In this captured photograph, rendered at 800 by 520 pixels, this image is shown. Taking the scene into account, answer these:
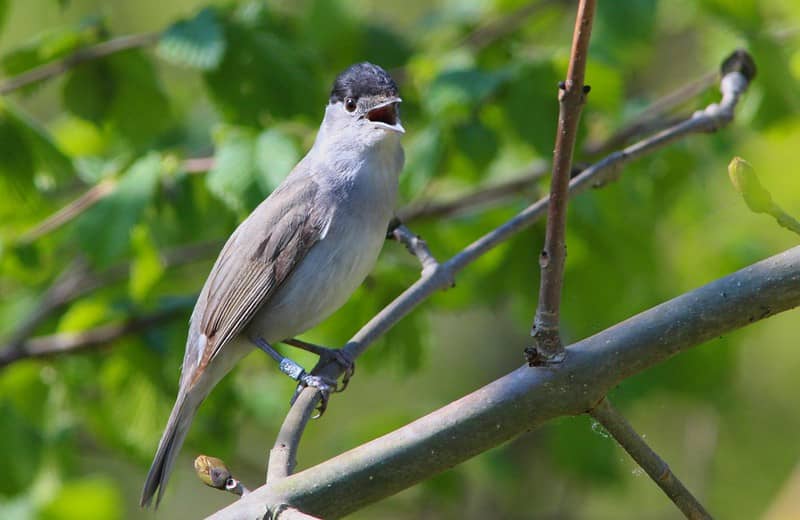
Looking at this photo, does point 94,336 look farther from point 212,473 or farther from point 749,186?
point 749,186

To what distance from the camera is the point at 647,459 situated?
1981mm

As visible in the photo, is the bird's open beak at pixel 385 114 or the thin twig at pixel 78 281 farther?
the thin twig at pixel 78 281

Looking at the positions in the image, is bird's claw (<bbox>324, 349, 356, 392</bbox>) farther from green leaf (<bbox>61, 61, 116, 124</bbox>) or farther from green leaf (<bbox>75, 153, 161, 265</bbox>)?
green leaf (<bbox>61, 61, 116, 124</bbox>)

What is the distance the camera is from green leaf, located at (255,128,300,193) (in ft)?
11.2

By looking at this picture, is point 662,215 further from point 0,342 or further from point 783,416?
point 0,342

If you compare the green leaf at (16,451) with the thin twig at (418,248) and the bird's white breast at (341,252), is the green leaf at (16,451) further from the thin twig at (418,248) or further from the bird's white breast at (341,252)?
the thin twig at (418,248)

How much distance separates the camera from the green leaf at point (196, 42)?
11.3 feet

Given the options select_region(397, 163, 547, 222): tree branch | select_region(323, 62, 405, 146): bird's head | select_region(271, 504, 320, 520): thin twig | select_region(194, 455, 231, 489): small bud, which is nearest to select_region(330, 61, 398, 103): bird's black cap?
select_region(323, 62, 405, 146): bird's head

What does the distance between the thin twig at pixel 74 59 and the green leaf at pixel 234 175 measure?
0.58 metres

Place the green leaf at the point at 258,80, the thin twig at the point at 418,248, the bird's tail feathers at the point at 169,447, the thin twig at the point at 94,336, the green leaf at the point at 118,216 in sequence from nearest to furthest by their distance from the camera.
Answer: the thin twig at the point at 418,248
the bird's tail feathers at the point at 169,447
the green leaf at the point at 118,216
the green leaf at the point at 258,80
the thin twig at the point at 94,336

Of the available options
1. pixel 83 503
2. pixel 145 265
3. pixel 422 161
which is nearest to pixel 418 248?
pixel 422 161

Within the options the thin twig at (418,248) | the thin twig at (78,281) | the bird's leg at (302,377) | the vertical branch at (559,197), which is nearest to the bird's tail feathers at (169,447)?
the bird's leg at (302,377)

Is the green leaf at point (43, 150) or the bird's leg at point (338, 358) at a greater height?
the green leaf at point (43, 150)

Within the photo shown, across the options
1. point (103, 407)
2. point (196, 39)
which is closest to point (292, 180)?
point (196, 39)
